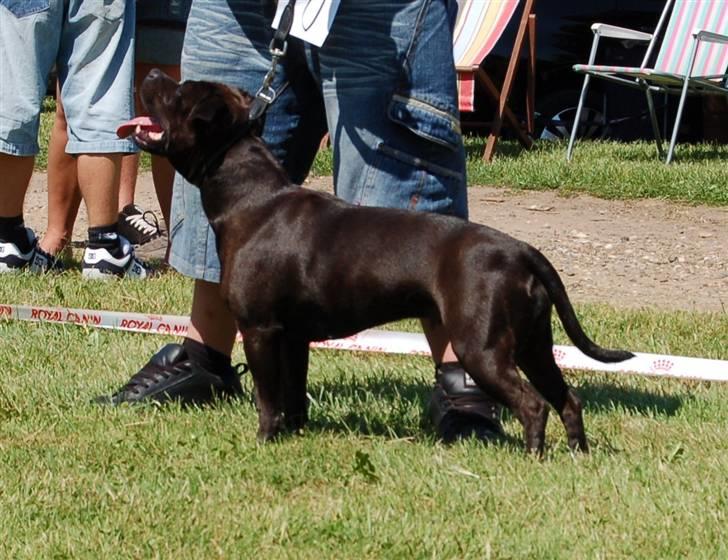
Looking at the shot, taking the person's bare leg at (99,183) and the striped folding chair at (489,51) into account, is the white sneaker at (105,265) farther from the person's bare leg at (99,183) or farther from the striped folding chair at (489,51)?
the striped folding chair at (489,51)

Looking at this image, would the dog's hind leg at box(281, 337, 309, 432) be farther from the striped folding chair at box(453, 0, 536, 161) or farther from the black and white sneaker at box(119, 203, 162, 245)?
the striped folding chair at box(453, 0, 536, 161)

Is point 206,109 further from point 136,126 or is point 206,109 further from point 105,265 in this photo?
point 105,265

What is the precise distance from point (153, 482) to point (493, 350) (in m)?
0.92

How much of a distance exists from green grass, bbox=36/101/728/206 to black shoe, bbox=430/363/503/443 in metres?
4.82

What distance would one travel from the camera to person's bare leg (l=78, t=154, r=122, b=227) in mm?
6617

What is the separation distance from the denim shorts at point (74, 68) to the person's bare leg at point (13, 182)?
0.33 feet

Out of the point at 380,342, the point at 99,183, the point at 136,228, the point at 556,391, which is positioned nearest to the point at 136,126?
the point at 556,391

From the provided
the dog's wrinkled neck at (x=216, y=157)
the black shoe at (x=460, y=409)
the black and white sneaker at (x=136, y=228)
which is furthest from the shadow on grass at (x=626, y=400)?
the black and white sneaker at (x=136, y=228)

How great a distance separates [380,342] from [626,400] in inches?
42.8

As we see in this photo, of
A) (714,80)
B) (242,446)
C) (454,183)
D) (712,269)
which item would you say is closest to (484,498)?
(242,446)

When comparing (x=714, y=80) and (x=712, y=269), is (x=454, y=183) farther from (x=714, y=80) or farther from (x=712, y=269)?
(x=714, y=80)

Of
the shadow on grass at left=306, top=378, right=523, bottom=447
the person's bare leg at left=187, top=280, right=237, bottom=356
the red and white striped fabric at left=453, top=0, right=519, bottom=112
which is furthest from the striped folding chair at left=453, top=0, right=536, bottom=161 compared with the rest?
the person's bare leg at left=187, top=280, right=237, bottom=356

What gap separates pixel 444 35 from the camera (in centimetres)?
414

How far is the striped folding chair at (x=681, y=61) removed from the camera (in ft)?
34.0
